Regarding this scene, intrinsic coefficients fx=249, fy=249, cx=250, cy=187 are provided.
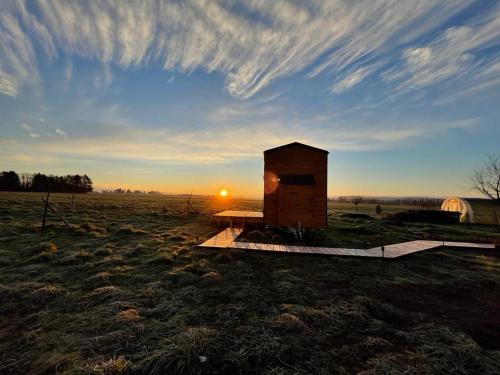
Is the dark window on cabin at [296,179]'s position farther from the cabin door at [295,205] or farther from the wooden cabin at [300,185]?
the cabin door at [295,205]

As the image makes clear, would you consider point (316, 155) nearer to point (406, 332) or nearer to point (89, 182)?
point (406, 332)

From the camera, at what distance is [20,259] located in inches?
398

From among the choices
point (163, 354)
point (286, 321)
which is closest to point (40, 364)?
point (163, 354)

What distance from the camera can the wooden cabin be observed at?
15164 millimetres

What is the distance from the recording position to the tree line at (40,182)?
3272 inches

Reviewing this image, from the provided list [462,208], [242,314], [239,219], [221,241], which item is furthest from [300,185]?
[462,208]

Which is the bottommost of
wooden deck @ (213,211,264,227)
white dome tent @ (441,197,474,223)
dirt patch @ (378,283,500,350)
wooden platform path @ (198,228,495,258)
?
dirt patch @ (378,283,500,350)

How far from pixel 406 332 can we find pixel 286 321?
2.47 meters

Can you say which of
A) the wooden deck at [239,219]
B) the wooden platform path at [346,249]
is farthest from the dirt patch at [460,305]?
the wooden deck at [239,219]

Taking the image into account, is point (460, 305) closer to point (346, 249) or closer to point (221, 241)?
point (346, 249)

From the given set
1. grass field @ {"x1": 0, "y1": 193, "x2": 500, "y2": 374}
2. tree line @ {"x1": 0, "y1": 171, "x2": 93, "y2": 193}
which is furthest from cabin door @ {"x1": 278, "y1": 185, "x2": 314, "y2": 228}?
tree line @ {"x1": 0, "y1": 171, "x2": 93, "y2": 193}

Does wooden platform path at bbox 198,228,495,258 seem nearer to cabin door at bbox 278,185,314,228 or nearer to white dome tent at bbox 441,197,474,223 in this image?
cabin door at bbox 278,185,314,228

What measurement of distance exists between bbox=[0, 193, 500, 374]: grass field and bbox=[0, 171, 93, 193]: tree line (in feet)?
276

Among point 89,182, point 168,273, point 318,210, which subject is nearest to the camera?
point 168,273
